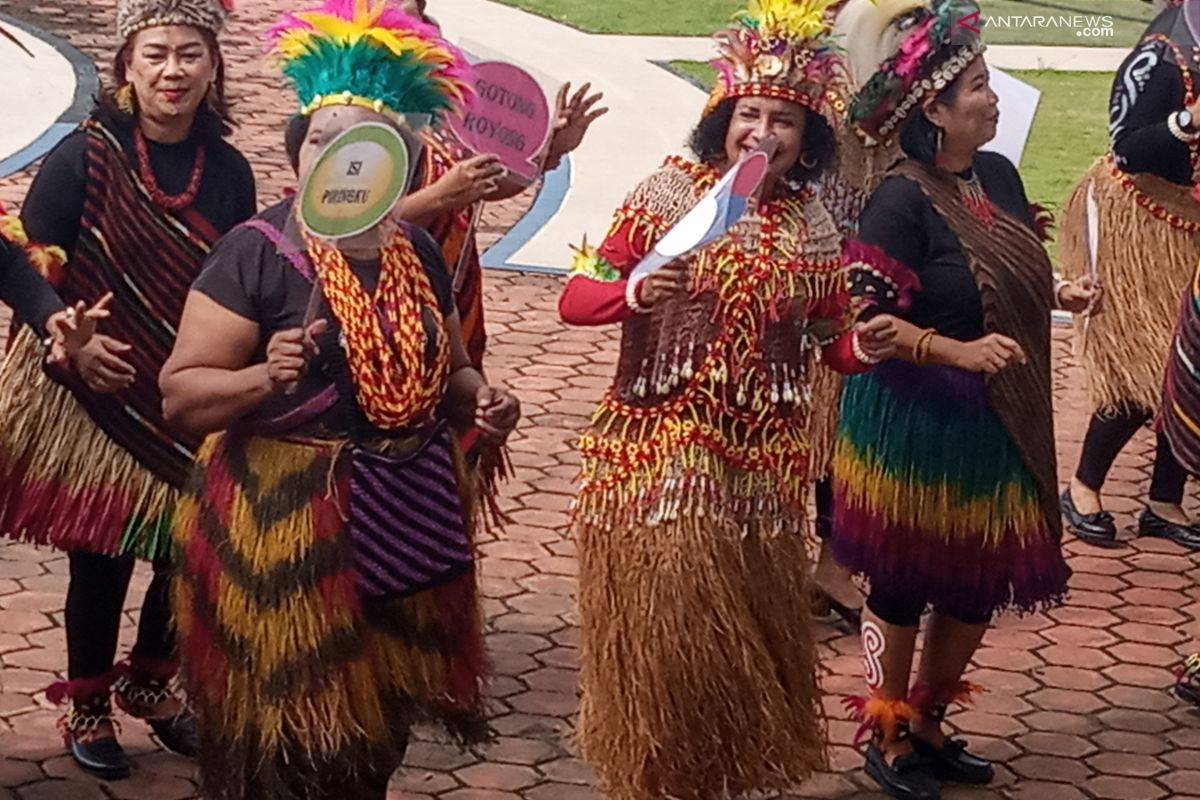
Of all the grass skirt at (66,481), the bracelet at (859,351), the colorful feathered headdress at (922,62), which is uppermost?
the colorful feathered headdress at (922,62)

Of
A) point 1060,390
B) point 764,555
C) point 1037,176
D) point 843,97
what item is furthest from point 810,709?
point 1037,176

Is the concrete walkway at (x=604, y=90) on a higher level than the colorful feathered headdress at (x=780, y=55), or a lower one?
lower

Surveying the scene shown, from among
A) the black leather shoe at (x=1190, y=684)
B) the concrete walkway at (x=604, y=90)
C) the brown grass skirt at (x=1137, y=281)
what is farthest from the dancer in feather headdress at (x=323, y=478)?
the concrete walkway at (x=604, y=90)

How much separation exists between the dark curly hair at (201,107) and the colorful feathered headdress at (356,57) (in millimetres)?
706

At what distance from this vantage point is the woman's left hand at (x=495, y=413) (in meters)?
4.38

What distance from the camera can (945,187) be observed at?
5.13 meters

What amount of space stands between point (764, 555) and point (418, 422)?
3.09 ft

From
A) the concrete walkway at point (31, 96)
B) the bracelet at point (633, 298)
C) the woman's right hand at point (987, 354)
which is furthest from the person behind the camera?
the concrete walkway at point (31, 96)

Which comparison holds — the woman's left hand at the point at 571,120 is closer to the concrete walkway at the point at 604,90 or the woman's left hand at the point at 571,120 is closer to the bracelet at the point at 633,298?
the bracelet at the point at 633,298

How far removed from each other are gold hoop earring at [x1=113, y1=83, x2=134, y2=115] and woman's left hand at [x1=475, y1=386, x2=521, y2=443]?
121cm

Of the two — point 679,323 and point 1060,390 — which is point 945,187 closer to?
point 679,323

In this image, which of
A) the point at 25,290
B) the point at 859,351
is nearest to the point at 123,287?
the point at 25,290

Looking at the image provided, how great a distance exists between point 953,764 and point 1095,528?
6.53ft

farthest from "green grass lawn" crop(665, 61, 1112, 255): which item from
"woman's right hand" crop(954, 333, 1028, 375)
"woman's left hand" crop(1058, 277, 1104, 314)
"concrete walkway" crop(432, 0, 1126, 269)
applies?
"woman's right hand" crop(954, 333, 1028, 375)
